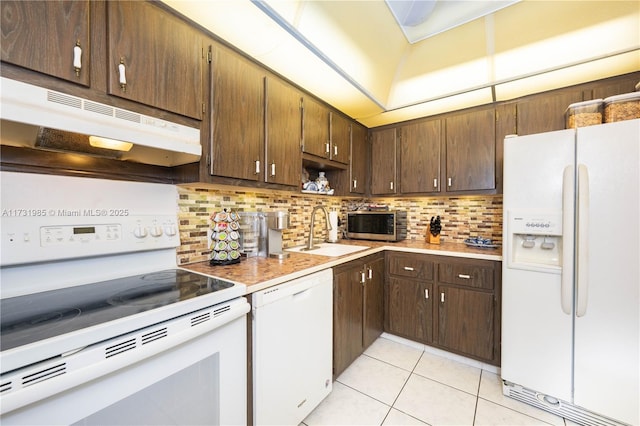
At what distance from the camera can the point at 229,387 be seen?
3.44ft

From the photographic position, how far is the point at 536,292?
162 centimetres

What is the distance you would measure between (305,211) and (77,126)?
5.95ft

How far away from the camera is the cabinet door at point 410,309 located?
2.21 metres

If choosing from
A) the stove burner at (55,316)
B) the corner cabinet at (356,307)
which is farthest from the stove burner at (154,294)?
the corner cabinet at (356,307)

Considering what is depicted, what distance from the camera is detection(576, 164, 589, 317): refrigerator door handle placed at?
144 cm

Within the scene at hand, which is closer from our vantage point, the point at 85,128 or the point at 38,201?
the point at 85,128

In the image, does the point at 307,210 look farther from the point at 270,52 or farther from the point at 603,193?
the point at 603,193

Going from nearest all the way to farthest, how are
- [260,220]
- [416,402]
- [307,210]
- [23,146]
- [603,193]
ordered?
[23,146] → [603,193] → [416,402] → [260,220] → [307,210]

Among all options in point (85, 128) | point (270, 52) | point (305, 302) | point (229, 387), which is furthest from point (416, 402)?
point (270, 52)

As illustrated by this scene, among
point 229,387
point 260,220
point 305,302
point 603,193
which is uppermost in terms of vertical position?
point 603,193

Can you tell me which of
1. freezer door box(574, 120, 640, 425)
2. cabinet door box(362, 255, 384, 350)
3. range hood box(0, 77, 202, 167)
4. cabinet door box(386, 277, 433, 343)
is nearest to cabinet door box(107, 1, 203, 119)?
range hood box(0, 77, 202, 167)

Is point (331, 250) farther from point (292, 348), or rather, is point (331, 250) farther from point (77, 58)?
point (77, 58)

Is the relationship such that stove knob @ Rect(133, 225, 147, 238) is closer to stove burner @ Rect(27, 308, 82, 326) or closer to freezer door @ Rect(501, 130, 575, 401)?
stove burner @ Rect(27, 308, 82, 326)

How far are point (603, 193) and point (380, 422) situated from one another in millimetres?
1870
